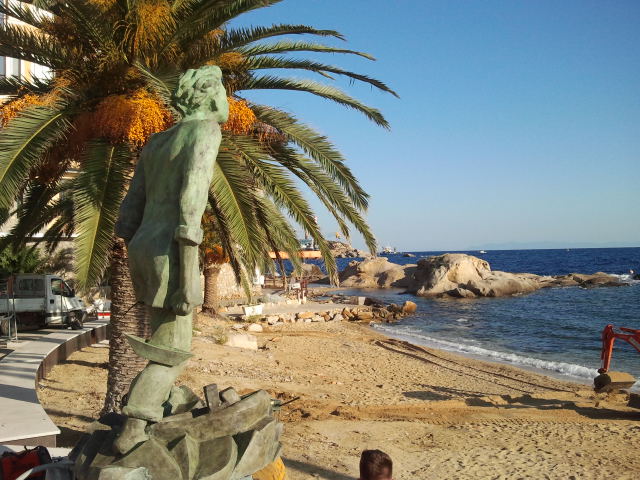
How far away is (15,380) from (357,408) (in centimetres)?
541

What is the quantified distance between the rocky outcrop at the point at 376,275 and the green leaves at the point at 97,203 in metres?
48.1

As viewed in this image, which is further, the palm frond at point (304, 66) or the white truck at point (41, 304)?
the white truck at point (41, 304)

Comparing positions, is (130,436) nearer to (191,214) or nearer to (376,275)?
(191,214)

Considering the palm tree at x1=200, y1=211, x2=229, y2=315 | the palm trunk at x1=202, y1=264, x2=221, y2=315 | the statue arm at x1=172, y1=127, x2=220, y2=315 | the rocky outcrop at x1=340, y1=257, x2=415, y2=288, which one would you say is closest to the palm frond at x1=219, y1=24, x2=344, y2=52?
the statue arm at x1=172, y1=127, x2=220, y2=315

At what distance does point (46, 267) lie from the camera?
19.4m

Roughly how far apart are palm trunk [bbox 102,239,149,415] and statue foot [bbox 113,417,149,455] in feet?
11.2

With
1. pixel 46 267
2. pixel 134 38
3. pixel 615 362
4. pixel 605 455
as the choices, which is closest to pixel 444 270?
pixel 615 362

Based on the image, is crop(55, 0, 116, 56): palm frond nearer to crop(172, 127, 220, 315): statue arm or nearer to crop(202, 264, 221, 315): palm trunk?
crop(172, 127, 220, 315): statue arm

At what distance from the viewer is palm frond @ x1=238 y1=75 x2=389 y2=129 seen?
764 cm

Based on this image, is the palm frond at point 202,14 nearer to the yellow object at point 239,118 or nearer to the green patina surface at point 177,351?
the yellow object at point 239,118

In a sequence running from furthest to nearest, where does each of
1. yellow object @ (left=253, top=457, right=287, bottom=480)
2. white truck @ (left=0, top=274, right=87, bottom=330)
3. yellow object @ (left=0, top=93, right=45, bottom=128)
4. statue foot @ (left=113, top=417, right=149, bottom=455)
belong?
white truck @ (left=0, top=274, right=87, bottom=330), yellow object @ (left=0, top=93, right=45, bottom=128), yellow object @ (left=253, top=457, right=287, bottom=480), statue foot @ (left=113, top=417, right=149, bottom=455)

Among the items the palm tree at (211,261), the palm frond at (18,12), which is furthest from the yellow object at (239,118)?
the palm tree at (211,261)

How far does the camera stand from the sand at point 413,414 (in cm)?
720

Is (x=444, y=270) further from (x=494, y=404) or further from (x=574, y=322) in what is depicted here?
(x=494, y=404)
